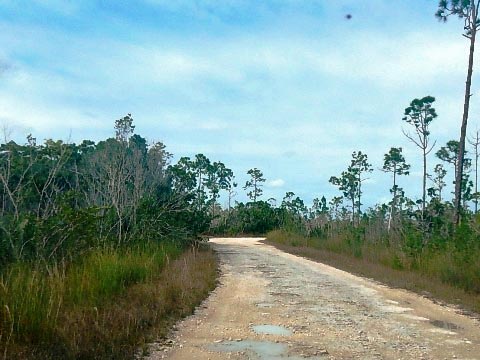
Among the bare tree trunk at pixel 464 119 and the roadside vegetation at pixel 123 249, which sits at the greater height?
the bare tree trunk at pixel 464 119

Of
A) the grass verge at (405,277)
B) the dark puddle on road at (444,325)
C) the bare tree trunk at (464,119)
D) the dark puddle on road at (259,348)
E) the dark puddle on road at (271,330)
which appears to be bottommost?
the dark puddle on road at (259,348)

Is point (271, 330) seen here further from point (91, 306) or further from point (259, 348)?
point (91, 306)

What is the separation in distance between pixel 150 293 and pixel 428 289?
766 cm

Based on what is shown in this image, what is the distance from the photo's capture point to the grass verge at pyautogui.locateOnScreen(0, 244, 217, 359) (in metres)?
6.76

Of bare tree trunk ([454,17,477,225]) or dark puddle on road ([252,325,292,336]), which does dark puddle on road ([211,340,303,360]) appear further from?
bare tree trunk ([454,17,477,225])

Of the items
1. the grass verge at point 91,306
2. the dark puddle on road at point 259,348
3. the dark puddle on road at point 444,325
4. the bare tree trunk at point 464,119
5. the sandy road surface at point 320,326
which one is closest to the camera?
the grass verge at point 91,306

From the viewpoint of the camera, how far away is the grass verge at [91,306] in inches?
266

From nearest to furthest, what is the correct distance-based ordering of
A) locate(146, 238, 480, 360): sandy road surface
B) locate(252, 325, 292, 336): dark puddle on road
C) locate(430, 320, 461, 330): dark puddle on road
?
locate(146, 238, 480, 360): sandy road surface → locate(252, 325, 292, 336): dark puddle on road → locate(430, 320, 461, 330): dark puddle on road

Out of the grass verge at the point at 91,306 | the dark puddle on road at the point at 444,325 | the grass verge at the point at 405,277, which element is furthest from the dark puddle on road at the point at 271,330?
the grass verge at the point at 405,277

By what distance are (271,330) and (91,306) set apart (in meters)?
3.06

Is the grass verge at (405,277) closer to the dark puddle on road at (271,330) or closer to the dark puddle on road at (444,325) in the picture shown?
the dark puddle on road at (444,325)

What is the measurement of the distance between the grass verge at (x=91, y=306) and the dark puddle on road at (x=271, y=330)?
5.00 feet

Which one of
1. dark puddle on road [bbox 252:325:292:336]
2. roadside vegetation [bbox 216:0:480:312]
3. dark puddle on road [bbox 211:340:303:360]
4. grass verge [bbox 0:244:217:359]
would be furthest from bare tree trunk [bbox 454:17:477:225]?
dark puddle on road [bbox 211:340:303:360]

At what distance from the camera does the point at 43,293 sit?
797cm
